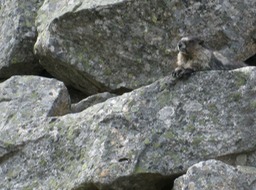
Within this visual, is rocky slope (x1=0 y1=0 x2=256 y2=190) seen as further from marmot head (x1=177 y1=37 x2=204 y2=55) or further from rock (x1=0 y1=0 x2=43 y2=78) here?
marmot head (x1=177 y1=37 x2=204 y2=55)

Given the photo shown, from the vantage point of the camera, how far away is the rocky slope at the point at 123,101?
8.52 m

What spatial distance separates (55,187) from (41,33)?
3.66 metres

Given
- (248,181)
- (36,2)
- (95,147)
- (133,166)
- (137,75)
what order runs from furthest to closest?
1. (36,2)
2. (137,75)
3. (95,147)
4. (133,166)
5. (248,181)

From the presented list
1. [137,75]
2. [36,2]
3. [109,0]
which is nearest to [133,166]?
[137,75]

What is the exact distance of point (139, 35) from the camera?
1137 cm

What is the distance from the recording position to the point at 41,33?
39.1ft

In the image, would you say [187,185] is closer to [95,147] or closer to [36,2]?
[95,147]

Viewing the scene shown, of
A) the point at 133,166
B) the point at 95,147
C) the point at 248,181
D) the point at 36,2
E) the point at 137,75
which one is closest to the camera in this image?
the point at 248,181

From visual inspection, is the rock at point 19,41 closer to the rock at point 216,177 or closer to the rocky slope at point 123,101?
the rocky slope at point 123,101

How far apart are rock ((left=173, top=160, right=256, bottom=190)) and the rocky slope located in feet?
0.04

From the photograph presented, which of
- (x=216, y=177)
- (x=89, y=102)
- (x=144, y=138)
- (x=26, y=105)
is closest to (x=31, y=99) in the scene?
(x=26, y=105)

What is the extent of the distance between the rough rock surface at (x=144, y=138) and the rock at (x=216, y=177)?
63 centimetres

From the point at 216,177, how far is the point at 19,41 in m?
5.79

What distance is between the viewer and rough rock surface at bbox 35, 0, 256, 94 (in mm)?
11273
